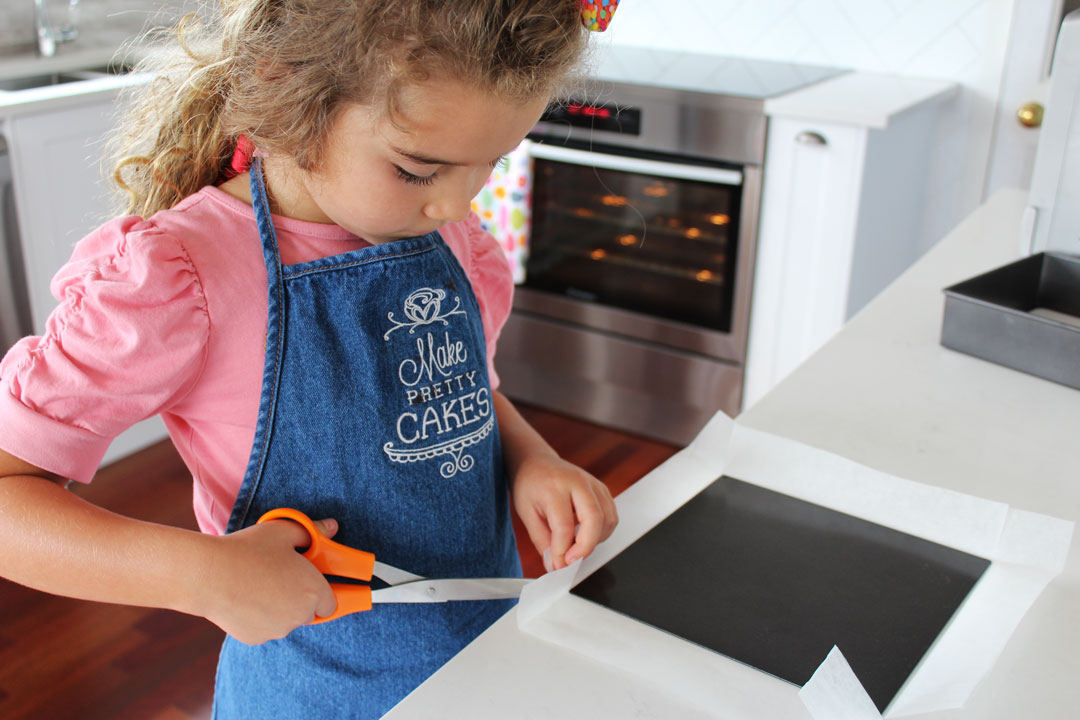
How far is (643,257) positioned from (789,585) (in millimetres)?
1812

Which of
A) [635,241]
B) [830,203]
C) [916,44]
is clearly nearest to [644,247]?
[635,241]

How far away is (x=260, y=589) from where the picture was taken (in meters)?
0.64

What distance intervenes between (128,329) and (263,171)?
185mm

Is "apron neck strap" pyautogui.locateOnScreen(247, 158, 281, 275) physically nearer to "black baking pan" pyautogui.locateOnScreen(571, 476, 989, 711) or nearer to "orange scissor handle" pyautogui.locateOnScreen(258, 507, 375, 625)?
"orange scissor handle" pyautogui.locateOnScreen(258, 507, 375, 625)

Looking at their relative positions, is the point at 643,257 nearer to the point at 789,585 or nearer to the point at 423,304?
the point at 423,304

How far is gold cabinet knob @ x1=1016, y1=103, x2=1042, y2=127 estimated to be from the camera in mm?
2312

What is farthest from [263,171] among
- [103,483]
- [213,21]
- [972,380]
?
[103,483]

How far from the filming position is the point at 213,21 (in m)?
0.77

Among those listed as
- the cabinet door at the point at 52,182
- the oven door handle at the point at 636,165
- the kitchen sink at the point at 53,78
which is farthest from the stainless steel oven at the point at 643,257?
the kitchen sink at the point at 53,78

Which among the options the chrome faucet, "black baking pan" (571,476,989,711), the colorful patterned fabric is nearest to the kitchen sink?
the chrome faucet

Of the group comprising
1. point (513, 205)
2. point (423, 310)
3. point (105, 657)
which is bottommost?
point (105, 657)

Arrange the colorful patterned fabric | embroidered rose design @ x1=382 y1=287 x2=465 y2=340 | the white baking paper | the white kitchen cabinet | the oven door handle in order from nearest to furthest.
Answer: the white baking paper → embroidered rose design @ x1=382 y1=287 x2=465 y2=340 → the white kitchen cabinet → the oven door handle → the colorful patterned fabric

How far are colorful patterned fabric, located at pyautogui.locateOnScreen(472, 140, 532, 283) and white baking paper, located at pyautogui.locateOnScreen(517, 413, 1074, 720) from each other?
1.69 metres

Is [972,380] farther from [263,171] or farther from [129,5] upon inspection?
[129,5]
